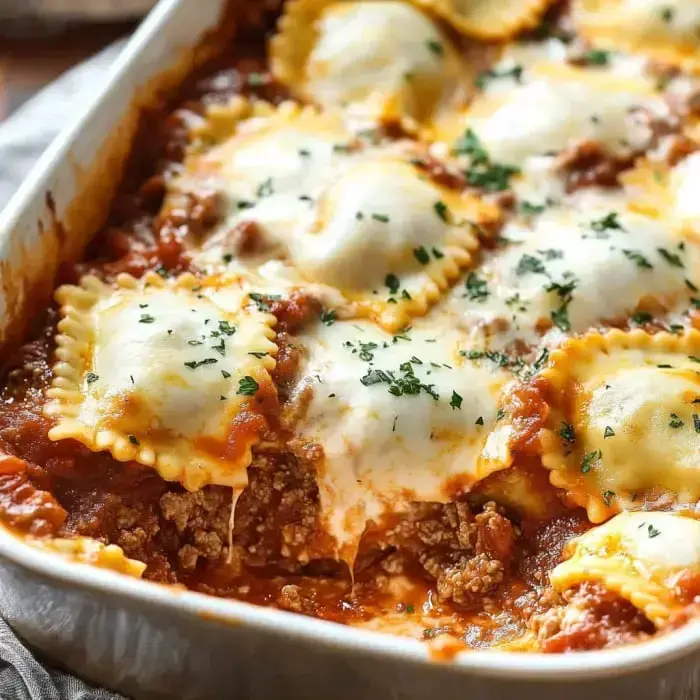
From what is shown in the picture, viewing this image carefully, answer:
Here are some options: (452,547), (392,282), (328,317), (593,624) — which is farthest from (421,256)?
(593,624)

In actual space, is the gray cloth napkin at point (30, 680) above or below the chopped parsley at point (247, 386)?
below

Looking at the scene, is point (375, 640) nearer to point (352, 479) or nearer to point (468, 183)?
point (352, 479)

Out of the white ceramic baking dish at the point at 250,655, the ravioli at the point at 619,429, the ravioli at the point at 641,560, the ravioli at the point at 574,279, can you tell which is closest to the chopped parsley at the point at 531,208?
the ravioli at the point at 574,279

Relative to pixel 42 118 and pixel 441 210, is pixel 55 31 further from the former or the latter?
pixel 441 210

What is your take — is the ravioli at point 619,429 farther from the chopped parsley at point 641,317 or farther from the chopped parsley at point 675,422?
the chopped parsley at point 641,317

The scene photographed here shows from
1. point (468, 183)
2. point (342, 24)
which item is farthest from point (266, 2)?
point (468, 183)
